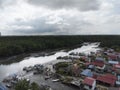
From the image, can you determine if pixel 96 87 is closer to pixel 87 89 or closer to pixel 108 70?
pixel 87 89

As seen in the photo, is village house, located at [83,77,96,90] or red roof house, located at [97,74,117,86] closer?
village house, located at [83,77,96,90]

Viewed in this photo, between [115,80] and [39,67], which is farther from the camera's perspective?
[39,67]

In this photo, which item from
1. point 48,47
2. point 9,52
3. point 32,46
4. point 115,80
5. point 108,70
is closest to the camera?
point 115,80

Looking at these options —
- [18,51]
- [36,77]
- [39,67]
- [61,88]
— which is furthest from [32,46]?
[61,88]

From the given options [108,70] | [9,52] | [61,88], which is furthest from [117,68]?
[9,52]

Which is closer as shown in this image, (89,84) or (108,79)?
(89,84)

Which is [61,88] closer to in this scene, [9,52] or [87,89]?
[87,89]

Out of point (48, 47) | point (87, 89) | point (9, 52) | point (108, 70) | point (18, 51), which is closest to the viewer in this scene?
point (87, 89)

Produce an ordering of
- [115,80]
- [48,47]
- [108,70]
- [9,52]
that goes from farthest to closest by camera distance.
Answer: [48,47] < [9,52] < [108,70] < [115,80]

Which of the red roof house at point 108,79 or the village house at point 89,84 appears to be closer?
the village house at point 89,84
